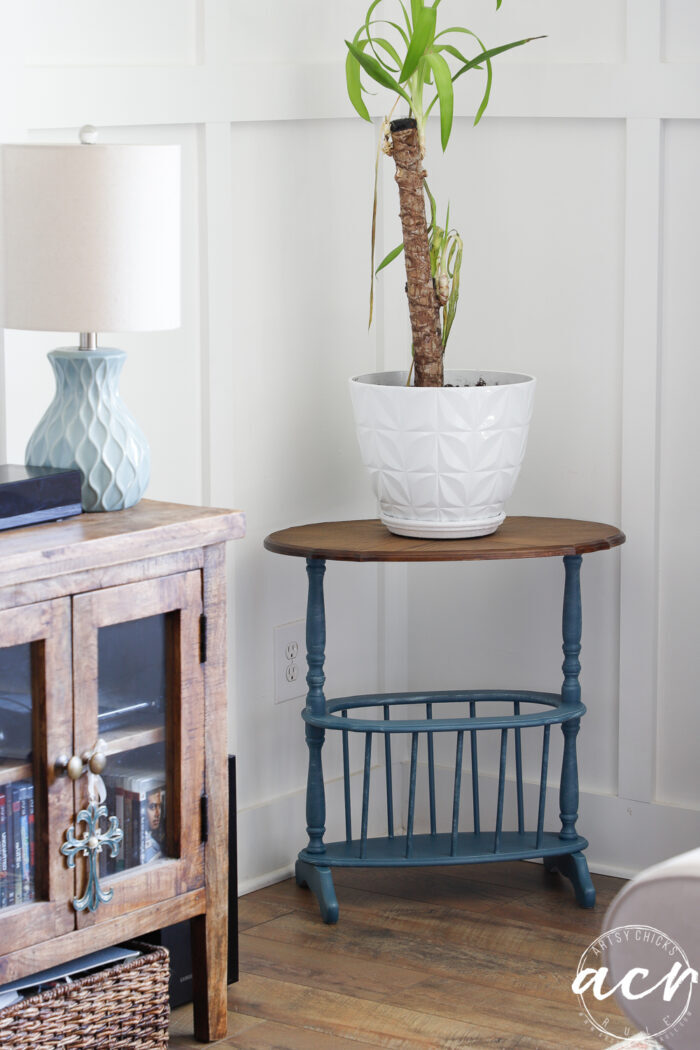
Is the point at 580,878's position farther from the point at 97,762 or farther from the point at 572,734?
the point at 97,762

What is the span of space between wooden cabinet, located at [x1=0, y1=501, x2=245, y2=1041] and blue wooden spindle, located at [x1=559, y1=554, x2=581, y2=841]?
740mm

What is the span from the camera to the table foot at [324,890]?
2.44 metres

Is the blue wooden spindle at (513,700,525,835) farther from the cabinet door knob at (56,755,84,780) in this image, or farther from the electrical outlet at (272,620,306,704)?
the cabinet door knob at (56,755,84,780)

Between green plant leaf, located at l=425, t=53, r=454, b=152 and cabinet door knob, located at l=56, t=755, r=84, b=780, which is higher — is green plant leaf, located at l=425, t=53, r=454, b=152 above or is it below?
above

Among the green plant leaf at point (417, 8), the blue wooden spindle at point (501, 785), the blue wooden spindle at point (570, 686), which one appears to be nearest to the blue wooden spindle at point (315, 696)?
the blue wooden spindle at point (501, 785)

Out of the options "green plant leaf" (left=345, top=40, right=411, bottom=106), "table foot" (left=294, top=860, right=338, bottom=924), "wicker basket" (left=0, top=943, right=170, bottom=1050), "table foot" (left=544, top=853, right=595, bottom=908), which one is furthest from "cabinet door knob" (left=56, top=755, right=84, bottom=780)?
"green plant leaf" (left=345, top=40, right=411, bottom=106)

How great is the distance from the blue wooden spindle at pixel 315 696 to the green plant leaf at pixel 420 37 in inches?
32.1

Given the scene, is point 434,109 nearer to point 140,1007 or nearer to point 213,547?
point 213,547

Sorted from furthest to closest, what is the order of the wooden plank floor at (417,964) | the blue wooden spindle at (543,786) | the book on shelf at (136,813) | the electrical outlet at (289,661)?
the electrical outlet at (289,661), the blue wooden spindle at (543,786), the wooden plank floor at (417,964), the book on shelf at (136,813)

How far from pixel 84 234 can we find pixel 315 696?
3.20 feet

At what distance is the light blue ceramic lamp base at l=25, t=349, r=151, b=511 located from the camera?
6.29 ft

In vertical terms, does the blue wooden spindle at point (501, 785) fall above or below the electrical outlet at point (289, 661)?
below

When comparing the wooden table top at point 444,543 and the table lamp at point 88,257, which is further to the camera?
the wooden table top at point 444,543

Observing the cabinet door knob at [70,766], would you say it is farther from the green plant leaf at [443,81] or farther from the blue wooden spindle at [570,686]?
the green plant leaf at [443,81]
